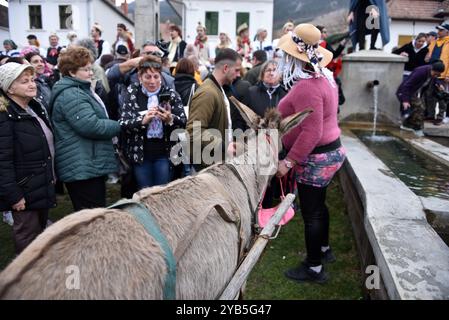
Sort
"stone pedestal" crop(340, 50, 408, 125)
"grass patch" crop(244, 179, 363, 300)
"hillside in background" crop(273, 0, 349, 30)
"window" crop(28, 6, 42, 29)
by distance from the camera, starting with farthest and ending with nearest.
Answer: "hillside in background" crop(273, 0, 349, 30) → "window" crop(28, 6, 42, 29) → "stone pedestal" crop(340, 50, 408, 125) → "grass patch" crop(244, 179, 363, 300)

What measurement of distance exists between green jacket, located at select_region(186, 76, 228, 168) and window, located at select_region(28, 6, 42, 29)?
1484 inches

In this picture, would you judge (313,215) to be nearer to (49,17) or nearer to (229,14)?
(229,14)

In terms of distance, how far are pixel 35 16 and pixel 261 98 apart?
37.1m

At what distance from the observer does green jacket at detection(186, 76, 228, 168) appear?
135 inches

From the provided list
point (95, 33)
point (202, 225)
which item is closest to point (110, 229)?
point (202, 225)

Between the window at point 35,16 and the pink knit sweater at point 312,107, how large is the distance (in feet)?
126

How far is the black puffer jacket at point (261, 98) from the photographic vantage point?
5070 millimetres

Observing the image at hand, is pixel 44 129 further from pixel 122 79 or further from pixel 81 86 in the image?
pixel 122 79

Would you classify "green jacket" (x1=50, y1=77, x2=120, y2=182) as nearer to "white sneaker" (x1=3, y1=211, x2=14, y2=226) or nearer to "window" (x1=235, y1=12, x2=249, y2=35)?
"white sneaker" (x1=3, y1=211, x2=14, y2=226)

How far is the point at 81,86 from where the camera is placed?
3.63 metres

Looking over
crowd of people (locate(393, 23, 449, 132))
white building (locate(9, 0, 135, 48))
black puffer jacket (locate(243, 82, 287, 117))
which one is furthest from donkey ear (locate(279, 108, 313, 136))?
white building (locate(9, 0, 135, 48))

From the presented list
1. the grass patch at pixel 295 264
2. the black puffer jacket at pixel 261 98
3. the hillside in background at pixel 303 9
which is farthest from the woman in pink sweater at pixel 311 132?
the hillside in background at pixel 303 9

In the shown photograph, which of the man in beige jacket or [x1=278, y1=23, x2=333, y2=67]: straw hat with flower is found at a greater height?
[x1=278, y1=23, x2=333, y2=67]: straw hat with flower

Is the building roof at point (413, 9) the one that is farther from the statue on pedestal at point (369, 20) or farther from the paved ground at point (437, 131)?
the paved ground at point (437, 131)
